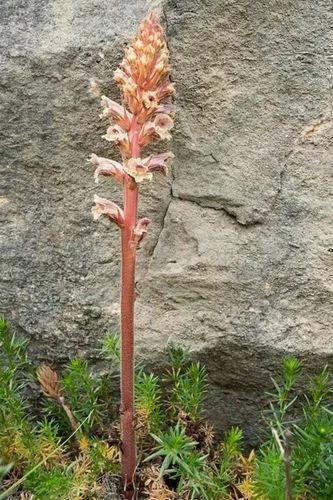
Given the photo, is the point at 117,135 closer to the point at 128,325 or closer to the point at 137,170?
the point at 137,170

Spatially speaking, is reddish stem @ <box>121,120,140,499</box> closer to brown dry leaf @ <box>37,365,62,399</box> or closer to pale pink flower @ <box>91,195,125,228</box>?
pale pink flower @ <box>91,195,125,228</box>

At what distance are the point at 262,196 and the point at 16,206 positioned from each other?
64cm

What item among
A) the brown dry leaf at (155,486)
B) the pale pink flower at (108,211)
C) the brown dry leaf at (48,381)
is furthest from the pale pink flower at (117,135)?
the brown dry leaf at (155,486)

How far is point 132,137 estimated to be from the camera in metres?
1.57

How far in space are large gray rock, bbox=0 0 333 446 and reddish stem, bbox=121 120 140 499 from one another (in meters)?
0.27

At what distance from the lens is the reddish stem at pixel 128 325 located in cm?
157

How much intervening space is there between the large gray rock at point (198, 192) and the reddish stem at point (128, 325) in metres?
0.27

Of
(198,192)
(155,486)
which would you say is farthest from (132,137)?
(155,486)

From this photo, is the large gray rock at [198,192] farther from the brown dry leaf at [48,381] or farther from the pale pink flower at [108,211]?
the pale pink flower at [108,211]

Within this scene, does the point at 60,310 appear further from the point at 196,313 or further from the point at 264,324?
the point at 264,324

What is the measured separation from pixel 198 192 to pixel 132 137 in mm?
334

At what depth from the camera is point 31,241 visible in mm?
1905

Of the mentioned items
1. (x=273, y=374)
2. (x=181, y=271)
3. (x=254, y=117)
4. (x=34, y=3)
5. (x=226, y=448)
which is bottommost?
(x=226, y=448)

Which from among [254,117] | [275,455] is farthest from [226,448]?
[254,117]
